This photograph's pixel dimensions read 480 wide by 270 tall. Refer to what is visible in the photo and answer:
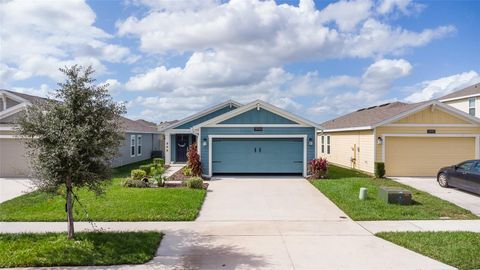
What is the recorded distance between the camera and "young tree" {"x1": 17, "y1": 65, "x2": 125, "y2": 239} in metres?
6.69

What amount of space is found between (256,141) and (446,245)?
38.5ft

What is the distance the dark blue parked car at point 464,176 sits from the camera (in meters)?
12.9

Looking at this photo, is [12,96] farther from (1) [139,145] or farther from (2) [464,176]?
(2) [464,176]

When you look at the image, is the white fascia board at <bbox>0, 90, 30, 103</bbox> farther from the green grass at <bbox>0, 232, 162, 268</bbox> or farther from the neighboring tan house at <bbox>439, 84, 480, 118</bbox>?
the neighboring tan house at <bbox>439, 84, 480, 118</bbox>

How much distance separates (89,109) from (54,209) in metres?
4.73

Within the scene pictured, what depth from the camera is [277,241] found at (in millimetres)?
7543

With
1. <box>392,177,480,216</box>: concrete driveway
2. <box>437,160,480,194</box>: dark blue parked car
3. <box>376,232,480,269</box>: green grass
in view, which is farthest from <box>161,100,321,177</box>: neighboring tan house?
<box>376,232,480,269</box>: green grass

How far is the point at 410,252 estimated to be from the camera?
6.88 meters

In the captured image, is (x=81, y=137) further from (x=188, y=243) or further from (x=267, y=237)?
(x=267, y=237)

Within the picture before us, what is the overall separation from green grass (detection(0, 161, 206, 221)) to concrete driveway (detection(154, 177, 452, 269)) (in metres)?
0.72

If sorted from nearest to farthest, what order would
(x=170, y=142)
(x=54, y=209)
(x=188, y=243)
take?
(x=188, y=243) → (x=54, y=209) → (x=170, y=142)

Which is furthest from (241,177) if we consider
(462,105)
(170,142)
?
(462,105)

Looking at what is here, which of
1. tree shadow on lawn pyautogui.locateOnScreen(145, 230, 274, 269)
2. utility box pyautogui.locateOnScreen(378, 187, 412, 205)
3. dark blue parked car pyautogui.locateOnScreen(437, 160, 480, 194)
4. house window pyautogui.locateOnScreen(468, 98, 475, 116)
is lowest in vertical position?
tree shadow on lawn pyautogui.locateOnScreen(145, 230, 274, 269)

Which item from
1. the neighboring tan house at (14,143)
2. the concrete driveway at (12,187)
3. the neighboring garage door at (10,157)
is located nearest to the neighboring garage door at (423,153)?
the neighboring tan house at (14,143)
